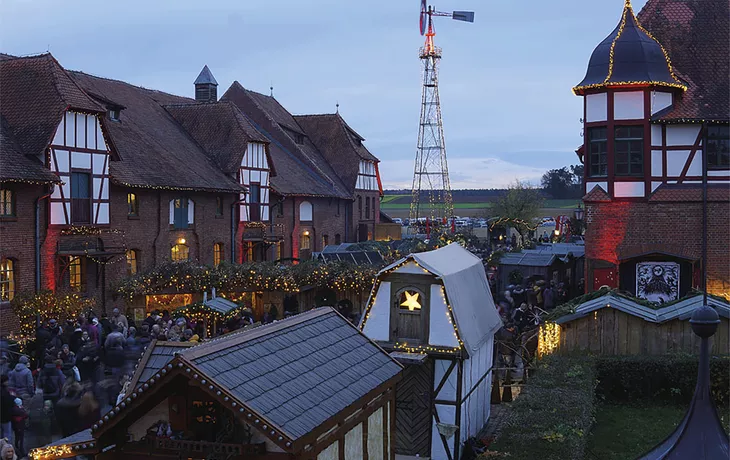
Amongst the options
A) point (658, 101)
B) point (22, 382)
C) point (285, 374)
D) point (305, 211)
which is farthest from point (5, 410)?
point (305, 211)

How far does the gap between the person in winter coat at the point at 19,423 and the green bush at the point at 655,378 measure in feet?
38.3

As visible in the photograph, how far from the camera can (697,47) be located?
93.5ft

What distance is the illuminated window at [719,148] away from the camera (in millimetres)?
26594

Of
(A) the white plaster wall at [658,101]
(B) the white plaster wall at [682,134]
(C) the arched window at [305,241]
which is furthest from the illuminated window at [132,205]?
(B) the white plaster wall at [682,134]

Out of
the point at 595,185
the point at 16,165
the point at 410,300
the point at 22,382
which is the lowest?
the point at 22,382

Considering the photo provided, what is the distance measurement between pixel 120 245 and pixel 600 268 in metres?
16.0

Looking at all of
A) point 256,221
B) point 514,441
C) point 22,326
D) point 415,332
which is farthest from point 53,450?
point 256,221

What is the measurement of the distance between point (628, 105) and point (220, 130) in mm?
19856

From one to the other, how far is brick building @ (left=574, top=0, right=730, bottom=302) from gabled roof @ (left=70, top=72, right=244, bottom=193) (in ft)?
50.3

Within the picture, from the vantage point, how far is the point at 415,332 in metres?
16.8

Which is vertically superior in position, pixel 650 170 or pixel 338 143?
pixel 338 143

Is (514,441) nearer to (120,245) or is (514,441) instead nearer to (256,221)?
(120,245)

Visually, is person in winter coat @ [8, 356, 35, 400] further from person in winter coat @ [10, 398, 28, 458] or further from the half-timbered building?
the half-timbered building

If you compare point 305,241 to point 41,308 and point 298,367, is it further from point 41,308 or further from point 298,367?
point 298,367
